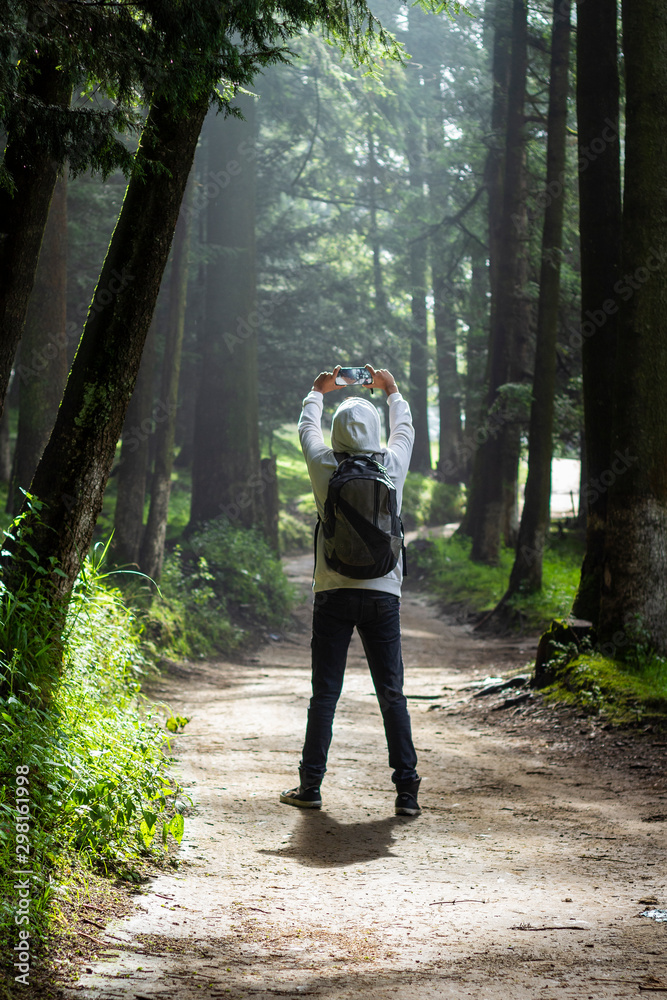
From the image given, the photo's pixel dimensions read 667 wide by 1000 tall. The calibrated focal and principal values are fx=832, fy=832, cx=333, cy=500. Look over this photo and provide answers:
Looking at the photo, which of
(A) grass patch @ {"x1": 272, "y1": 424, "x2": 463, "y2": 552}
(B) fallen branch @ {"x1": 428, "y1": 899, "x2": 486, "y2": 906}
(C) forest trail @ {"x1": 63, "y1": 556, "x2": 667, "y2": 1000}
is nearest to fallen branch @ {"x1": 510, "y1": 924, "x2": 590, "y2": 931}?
(C) forest trail @ {"x1": 63, "y1": 556, "x2": 667, "y2": 1000}

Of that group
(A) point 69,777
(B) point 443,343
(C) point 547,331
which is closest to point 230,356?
(C) point 547,331

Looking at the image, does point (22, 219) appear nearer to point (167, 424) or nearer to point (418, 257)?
point (167, 424)

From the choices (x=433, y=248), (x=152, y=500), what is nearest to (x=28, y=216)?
(x=152, y=500)

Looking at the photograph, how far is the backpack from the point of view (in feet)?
15.9

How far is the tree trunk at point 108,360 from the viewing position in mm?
4793

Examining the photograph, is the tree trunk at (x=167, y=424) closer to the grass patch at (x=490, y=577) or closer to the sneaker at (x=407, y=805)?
the grass patch at (x=490, y=577)

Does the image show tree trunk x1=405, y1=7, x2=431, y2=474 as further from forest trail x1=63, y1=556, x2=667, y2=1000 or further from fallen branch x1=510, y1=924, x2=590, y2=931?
fallen branch x1=510, y1=924, x2=590, y2=931

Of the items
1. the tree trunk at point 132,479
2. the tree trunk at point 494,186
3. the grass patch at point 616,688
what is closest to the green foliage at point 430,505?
the tree trunk at point 494,186

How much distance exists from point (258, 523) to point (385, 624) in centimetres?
1256

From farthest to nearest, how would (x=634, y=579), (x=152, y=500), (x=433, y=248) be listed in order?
(x=433, y=248) → (x=152, y=500) → (x=634, y=579)

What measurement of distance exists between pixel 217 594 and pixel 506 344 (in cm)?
886

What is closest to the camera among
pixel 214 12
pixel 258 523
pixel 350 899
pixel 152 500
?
pixel 350 899

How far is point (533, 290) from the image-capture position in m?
19.0

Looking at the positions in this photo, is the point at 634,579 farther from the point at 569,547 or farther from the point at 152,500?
the point at 569,547
